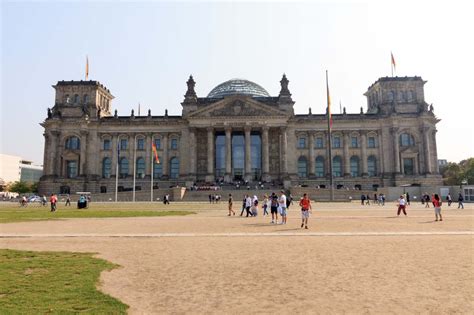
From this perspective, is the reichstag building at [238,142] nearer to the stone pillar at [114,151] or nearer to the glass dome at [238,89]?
the stone pillar at [114,151]

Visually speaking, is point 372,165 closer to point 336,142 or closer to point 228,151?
point 336,142

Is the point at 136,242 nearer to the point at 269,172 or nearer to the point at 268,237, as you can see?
the point at 268,237

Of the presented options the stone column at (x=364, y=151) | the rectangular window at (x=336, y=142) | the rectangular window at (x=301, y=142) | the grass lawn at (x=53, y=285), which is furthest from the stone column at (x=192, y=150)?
the grass lawn at (x=53, y=285)

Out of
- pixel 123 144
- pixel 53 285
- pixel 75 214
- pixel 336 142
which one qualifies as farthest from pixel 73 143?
pixel 53 285

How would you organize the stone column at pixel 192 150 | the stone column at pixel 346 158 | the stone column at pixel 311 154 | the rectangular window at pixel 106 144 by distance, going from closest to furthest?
the stone column at pixel 192 150 → the stone column at pixel 346 158 → the stone column at pixel 311 154 → the rectangular window at pixel 106 144

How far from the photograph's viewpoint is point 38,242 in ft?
53.3

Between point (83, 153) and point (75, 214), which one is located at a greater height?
point (83, 153)

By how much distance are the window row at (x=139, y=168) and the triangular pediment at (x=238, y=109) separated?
44.3 feet

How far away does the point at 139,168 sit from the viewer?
86312mm

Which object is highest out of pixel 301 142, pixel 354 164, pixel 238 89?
pixel 238 89

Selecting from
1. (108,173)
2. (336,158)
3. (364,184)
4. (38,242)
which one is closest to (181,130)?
(108,173)

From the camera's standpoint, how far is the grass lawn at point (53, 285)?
701 centimetres

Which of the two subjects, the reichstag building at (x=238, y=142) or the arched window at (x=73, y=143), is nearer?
the reichstag building at (x=238, y=142)

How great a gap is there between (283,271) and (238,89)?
293 feet
